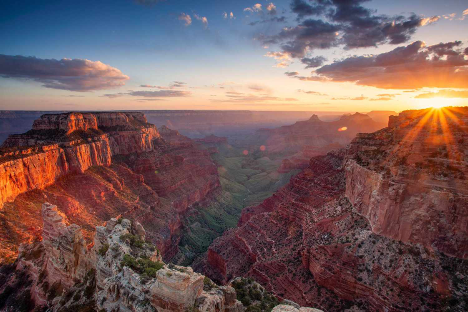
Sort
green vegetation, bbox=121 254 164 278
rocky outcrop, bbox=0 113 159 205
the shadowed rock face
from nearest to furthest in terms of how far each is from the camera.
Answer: green vegetation, bbox=121 254 164 278, the shadowed rock face, rocky outcrop, bbox=0 113 159 205

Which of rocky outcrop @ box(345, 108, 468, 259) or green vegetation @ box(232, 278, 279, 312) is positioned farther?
rocky outcrop @ box(345, 108, 468, 259)

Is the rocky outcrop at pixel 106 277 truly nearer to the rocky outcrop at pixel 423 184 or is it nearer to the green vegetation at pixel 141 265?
the green vegetation at pixel 141 265

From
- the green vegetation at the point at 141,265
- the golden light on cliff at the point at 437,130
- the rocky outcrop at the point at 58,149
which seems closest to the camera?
the green vegetation at the point at 141,265

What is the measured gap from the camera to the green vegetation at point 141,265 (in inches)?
679

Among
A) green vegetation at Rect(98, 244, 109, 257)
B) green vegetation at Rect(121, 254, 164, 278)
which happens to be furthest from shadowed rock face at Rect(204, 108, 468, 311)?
green vegetation at Rect(98, 244, 109, 257)

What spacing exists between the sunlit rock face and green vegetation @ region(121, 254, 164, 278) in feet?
73.7

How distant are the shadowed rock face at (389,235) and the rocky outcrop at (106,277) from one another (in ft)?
51.9

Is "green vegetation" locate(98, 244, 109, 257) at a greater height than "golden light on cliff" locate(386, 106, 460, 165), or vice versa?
"golden light on cliff" locate(386, 106, 460, 165)

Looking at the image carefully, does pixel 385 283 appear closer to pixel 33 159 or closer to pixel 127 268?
pixel 127 268

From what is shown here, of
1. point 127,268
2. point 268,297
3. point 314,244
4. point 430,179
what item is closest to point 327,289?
point 314,244

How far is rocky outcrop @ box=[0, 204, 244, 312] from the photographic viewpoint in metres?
14.8

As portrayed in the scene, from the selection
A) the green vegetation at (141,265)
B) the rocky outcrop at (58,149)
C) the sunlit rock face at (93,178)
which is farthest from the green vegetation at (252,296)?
the rocky outcrop at (58,149)

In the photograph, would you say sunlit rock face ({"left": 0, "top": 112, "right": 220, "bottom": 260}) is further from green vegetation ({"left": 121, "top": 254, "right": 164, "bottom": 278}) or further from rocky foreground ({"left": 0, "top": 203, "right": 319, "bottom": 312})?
green vegetation ({"left": 121, "top": 254, "right": 164, "bottom": 278})

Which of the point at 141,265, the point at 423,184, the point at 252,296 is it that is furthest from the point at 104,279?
the point at 423,184
